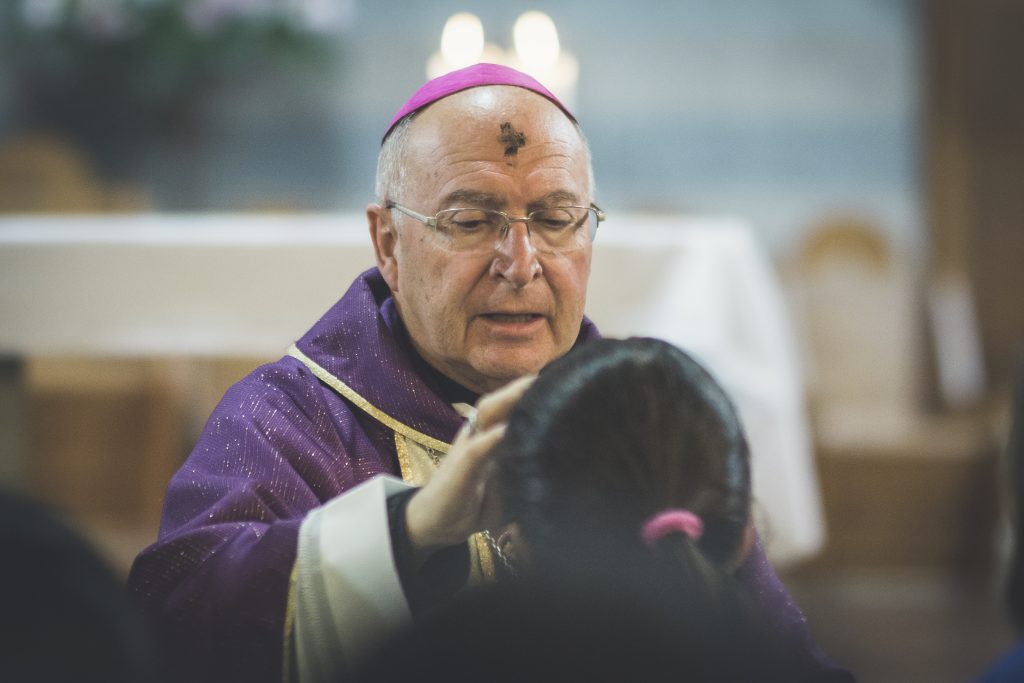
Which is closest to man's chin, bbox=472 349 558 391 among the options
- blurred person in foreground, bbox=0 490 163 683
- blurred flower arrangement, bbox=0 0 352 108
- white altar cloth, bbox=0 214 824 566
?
blurred person in foreground, bbox=0 490 163 683

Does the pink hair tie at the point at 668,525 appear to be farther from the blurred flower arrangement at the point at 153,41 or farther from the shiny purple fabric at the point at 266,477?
the blurred flower arrangement at the point at 153,41

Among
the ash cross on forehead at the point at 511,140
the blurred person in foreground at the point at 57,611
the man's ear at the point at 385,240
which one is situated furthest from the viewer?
the man's ear at the point at 385,240

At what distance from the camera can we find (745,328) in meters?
3.64

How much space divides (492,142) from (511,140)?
26 millimetres

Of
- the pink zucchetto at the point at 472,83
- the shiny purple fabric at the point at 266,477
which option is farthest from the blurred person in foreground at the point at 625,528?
the pink zucchetto at the point at 472,83

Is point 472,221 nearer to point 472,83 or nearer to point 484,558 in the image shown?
point 472,83

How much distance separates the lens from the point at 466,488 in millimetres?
1321

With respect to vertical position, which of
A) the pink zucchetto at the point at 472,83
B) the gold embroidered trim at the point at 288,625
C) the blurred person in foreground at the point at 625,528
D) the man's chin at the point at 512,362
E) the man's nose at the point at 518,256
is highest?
the pink zucchetto at the point at 472,83

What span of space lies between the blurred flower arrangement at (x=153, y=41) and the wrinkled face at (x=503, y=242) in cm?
475

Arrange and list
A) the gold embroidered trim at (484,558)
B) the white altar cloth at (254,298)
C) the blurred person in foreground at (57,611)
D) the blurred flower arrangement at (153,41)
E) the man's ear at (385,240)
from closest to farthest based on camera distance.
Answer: the blurred person in foreground at (57,611)
the gold embroidered trim at (484,558)
the man's ear at (385,240)
the white altar cloth at (254,298)
the blurred flower arrangement at (153,41)

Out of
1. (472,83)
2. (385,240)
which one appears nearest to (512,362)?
(385,240)

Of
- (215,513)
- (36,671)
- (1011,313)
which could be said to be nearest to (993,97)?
(1011,313)

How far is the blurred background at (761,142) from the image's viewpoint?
591cm

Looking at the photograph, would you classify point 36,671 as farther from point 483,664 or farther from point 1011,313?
point 1011,313
